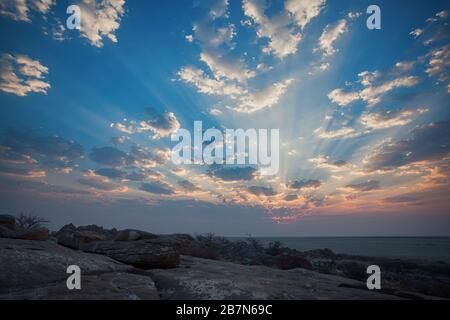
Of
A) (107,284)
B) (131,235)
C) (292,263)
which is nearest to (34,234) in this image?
(131,235)

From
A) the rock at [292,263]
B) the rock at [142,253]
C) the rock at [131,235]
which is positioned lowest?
the rock at [292,263]

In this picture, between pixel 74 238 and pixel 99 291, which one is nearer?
pixel 99 291

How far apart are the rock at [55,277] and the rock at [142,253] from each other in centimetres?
92

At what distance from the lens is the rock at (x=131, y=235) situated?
12.4 meters

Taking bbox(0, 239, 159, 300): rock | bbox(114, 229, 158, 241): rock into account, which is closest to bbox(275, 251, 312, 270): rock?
bbox(114, 229, 158, 241): rock

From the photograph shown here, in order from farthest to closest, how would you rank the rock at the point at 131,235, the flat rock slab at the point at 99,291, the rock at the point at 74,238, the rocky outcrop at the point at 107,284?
the rock at the point at 131,235, the rock at the point at 74,238, the rocky outcrop at the point at 107,284, the flat rock slab at the point at 99,291

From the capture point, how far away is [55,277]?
21.2 feet

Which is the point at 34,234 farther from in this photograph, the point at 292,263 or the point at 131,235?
the point at 292,263

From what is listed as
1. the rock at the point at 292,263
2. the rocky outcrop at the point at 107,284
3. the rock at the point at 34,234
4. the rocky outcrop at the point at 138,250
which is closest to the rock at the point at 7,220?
the rock at the point at 34,234

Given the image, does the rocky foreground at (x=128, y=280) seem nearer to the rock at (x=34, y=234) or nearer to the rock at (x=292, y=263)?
the rock at (x=34, y=234)

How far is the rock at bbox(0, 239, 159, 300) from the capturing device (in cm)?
512

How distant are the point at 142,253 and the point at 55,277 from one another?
143 inches
